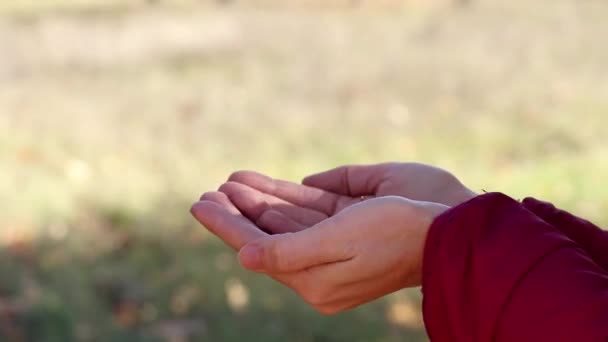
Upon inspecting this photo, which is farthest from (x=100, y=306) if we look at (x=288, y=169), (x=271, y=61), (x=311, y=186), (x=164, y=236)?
(x=271, y=61)

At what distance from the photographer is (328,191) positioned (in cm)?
171

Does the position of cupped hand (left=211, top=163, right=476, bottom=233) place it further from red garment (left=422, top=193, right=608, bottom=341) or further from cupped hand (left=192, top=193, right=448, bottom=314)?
red garment (left=422, top=193, right=608, bottom=341)

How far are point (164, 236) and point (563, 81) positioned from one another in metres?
2.62

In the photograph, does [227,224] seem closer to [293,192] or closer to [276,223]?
[276,223]

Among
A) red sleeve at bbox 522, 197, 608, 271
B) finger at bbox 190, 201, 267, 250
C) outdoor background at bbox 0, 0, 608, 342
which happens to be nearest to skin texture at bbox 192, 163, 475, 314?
finger at bbox 190, 201, 267, 250

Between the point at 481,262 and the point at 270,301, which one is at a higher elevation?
the point at 481,262

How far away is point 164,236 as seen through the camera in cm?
326

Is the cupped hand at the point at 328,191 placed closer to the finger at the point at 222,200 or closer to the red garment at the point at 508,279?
the finger at the point at 222,200

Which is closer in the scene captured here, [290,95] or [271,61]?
[290,95]

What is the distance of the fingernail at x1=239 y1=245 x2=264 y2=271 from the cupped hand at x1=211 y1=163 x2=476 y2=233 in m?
0.21

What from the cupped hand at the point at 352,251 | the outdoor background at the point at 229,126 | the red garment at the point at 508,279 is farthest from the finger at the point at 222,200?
the outdoor background at the point at 229,126

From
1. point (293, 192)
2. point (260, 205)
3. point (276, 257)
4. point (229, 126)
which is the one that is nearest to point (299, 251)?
point (276, 257)

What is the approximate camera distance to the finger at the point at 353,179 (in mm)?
1665

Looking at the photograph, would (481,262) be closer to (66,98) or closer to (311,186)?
(311,186)
